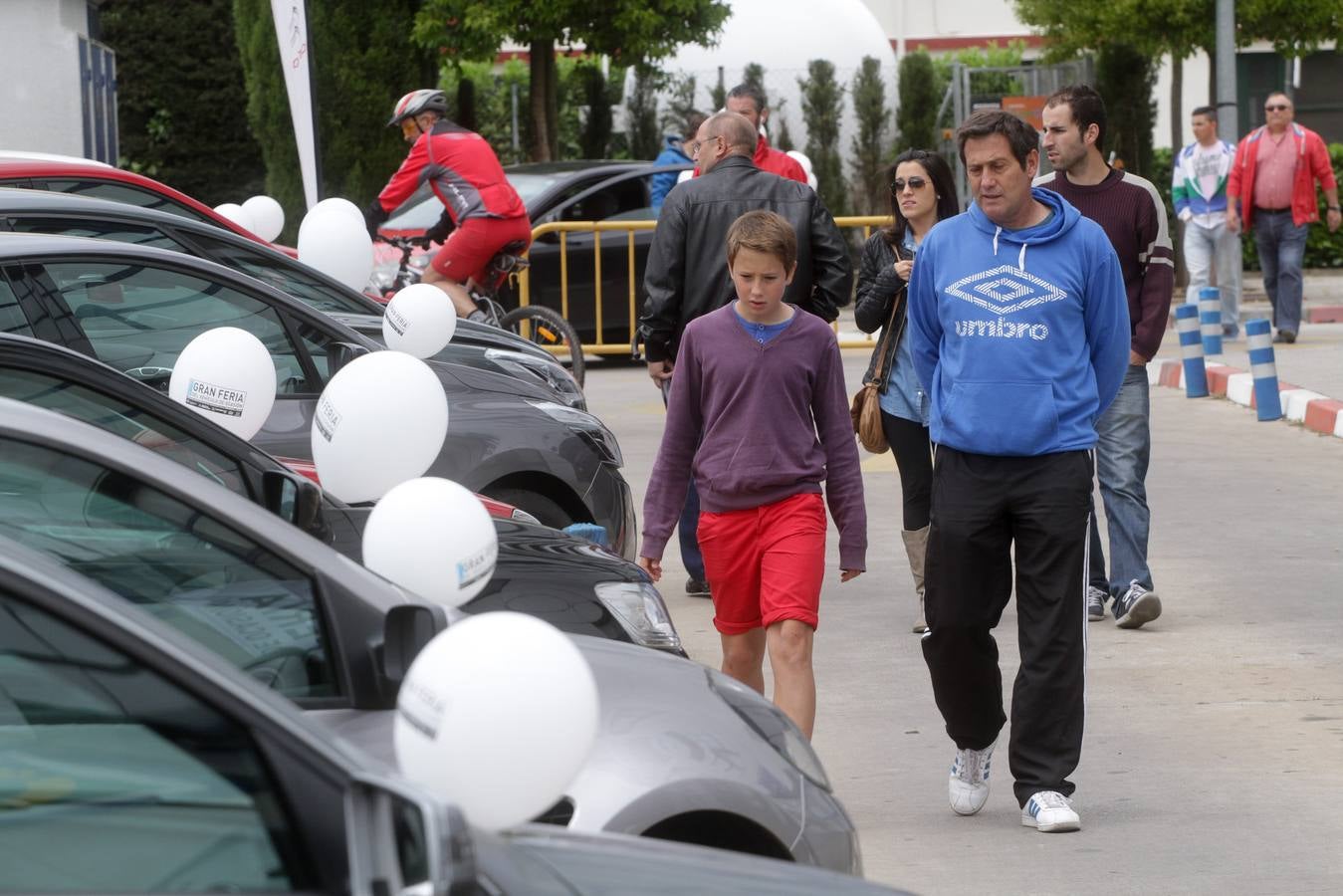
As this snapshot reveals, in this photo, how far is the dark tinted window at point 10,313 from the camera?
5.96 metres

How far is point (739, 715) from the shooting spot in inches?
145

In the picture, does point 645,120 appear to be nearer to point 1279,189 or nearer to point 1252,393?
point 1279,189

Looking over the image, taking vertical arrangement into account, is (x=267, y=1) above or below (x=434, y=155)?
above

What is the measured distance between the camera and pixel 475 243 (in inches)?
503

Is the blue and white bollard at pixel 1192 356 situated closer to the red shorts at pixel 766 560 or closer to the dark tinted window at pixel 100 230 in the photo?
the dark tinted window at pixel 100 230

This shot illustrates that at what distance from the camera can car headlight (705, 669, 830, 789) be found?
12.2 feet

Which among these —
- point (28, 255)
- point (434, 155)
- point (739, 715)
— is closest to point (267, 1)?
point (434, 155)

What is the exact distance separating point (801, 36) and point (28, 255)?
27512 mm

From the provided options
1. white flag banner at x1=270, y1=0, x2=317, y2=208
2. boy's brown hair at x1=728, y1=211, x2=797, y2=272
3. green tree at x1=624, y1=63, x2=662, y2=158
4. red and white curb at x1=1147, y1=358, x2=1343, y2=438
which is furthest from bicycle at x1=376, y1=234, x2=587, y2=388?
green tree at x1=624, y1=63, x2=662, y2=158

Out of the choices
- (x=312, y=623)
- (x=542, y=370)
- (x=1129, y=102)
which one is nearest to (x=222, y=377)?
(x=312, y=623)

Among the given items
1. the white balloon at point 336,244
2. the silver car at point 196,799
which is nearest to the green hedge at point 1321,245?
the white balloon at point 336,244

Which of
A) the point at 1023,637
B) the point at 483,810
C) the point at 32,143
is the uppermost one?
the point at 32,143

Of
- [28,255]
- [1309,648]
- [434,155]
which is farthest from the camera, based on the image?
[434,155]

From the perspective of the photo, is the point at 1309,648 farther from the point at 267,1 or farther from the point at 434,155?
the point at 267,1
